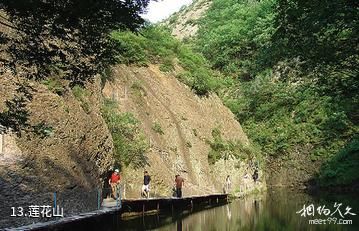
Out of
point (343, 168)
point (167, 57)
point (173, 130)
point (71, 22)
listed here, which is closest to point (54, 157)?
point (71, 22)

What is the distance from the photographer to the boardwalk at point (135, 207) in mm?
14105

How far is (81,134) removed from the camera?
20.6 metres

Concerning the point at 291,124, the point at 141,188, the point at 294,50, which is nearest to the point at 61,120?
the point at 141,188

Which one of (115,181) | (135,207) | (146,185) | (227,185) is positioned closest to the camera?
(115,181)

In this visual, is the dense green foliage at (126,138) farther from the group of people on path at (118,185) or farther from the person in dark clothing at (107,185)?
the person in dark clothing at (107,185)

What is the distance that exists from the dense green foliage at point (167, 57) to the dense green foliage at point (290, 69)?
17.6 feet

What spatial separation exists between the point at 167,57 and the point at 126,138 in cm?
1574

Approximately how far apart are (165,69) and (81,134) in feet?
68.9

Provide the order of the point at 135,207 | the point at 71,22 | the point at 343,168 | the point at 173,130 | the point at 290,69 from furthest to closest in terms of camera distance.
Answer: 1. the point at 343,168
2. the point at 173,130
3. the point at 135,207
4. the point at 290,69
5. the point at 71,22

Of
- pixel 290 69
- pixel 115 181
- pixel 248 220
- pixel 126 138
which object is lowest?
pixel 248 220

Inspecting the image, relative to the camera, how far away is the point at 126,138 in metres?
27.5

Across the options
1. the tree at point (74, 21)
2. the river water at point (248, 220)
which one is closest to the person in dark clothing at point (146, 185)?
the river water at point (248, 220)

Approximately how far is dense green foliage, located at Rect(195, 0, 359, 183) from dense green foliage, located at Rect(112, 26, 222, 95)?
17.6ft

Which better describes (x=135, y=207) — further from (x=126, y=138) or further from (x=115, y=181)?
(x=126, y=138)
